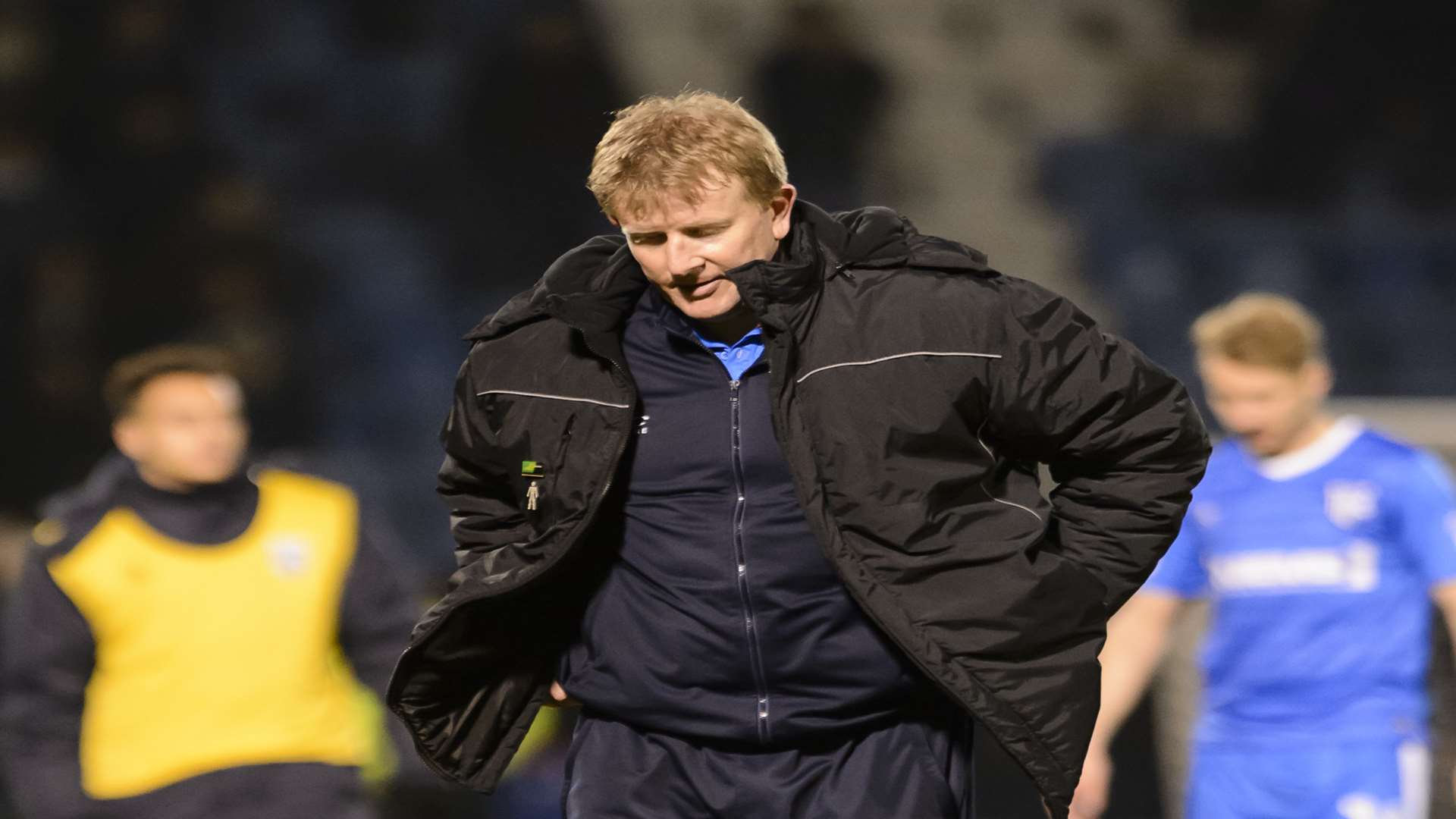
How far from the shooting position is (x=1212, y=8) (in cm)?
766

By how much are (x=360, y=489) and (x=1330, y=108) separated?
400cm

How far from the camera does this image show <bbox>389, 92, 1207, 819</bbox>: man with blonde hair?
228cm

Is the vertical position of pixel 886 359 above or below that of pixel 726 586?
above

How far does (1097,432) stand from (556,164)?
514 centimetres

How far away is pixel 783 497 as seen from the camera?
7.78 feet

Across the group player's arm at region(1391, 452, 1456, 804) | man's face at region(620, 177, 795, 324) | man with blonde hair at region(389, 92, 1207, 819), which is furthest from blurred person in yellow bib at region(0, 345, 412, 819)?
player's arm at region(1391, 452, 1456, 804)

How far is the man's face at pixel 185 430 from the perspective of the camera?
4039mm

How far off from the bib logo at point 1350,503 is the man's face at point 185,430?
7.63 ft

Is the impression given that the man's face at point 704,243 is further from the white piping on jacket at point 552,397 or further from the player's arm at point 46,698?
the player's arm at point 46,698

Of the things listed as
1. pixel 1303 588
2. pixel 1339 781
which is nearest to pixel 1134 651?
pixel 1303 588

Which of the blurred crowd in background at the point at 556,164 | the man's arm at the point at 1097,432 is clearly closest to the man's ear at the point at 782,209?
the man's arm at the point at 1097,432

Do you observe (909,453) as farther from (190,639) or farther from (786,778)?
(190,639)

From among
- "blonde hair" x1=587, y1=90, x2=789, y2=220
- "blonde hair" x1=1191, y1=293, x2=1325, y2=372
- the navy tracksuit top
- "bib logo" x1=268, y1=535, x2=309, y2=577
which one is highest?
"blonde hair" x1=587, y1=90, x2=789, y2=220

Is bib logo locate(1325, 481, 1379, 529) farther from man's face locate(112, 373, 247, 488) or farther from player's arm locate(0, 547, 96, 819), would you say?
player's arm locate(0, 547, 96, 819)
